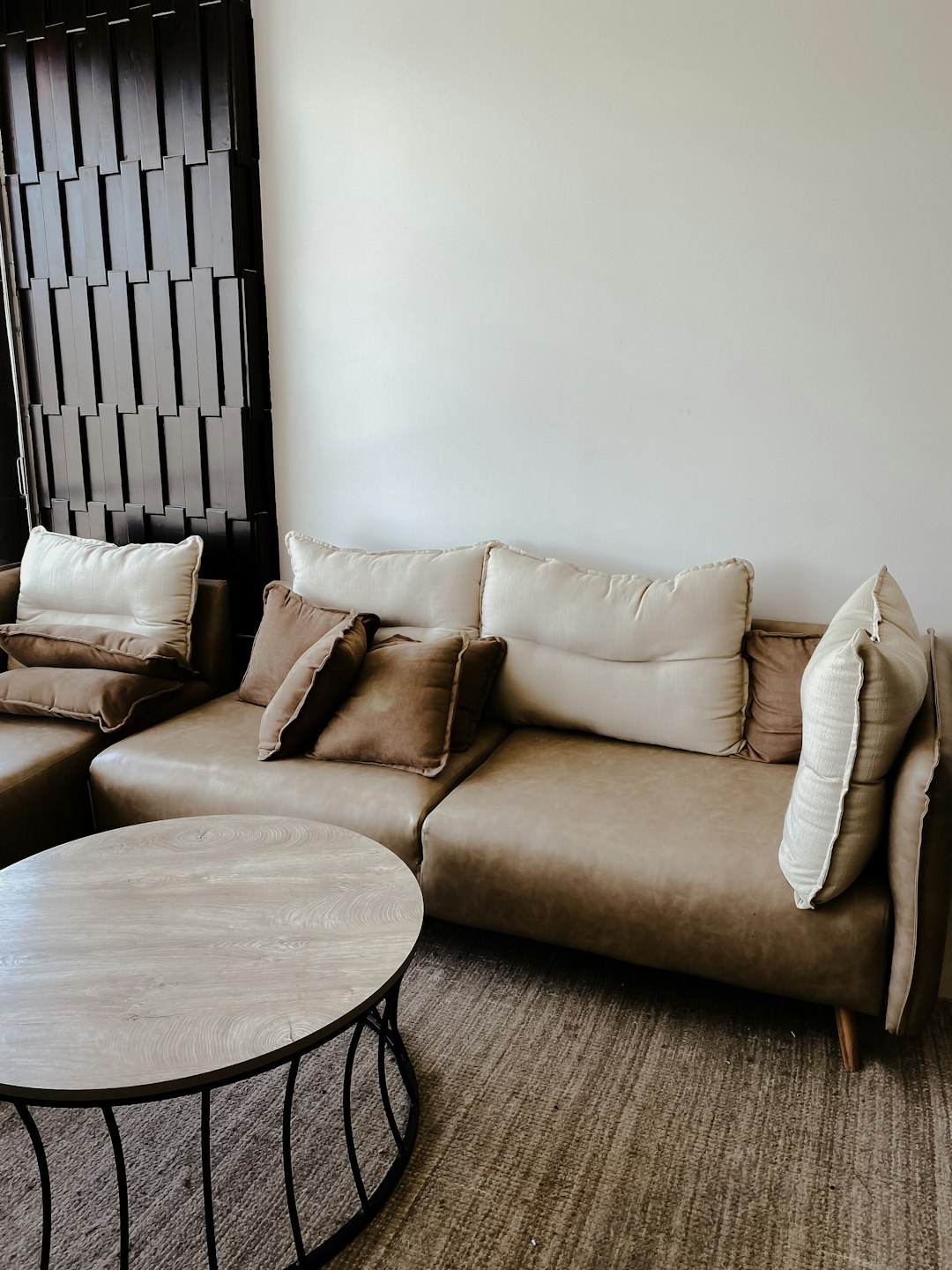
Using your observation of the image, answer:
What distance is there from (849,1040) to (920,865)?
1.47 feet

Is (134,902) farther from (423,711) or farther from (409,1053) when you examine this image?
(423,711)

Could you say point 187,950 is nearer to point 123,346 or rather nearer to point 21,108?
point 123,346

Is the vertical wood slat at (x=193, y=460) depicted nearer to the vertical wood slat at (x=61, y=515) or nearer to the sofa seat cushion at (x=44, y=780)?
the vertical wood slat at (x=61, y=515)

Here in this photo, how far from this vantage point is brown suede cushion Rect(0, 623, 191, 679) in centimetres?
262

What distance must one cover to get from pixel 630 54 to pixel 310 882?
87.0 inches

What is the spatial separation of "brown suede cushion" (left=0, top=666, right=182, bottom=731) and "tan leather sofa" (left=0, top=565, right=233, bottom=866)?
48 mm

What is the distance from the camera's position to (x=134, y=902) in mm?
1558

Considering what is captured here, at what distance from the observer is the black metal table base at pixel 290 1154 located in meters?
1.24

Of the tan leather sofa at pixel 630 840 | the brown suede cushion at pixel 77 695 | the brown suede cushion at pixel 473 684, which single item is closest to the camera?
the tan leather sofa at pixel 630 840

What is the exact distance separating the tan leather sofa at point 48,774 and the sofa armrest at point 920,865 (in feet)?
6.44

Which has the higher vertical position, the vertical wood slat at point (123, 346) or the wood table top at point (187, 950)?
the vertical wood slat at point (123, 346)

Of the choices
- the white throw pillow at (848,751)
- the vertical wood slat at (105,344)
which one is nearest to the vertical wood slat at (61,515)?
the vertical wood slat at (105,344)

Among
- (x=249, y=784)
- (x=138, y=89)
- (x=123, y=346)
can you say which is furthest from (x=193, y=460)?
(x=249, y=784)

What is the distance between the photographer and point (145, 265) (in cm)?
296
